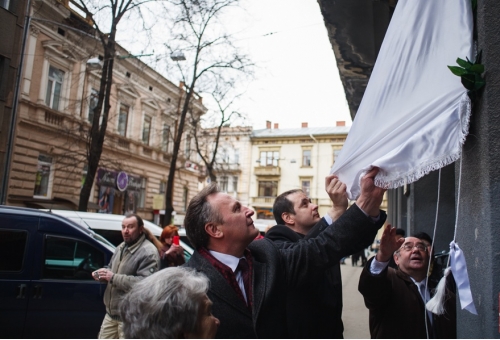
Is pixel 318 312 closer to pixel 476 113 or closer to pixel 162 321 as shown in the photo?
pixel 162 321

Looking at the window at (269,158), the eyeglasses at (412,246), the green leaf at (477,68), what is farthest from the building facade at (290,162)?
the green leaf at (477,68)

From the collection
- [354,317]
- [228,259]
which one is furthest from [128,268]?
[354,317]

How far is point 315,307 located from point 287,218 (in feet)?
2.64

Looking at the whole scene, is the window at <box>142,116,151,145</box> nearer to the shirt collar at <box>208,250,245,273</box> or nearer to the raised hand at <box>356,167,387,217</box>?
the shirt collar at <box>208,250,245,273</box>

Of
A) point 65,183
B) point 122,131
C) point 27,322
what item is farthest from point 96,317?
point 122,131

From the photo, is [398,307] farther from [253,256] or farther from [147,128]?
[147,128]

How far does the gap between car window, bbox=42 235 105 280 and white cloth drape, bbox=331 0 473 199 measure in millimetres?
4650

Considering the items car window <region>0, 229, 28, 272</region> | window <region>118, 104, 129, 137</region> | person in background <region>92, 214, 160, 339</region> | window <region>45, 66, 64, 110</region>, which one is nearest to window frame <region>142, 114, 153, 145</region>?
window <region>118, 104, 129, 137</region>

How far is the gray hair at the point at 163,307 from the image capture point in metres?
1.66

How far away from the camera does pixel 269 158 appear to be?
5231cm

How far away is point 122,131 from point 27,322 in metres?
21.9

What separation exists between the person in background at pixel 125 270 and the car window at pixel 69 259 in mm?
1009

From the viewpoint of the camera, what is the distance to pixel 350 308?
34.6ft

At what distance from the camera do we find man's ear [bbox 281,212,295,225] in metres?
3.28
